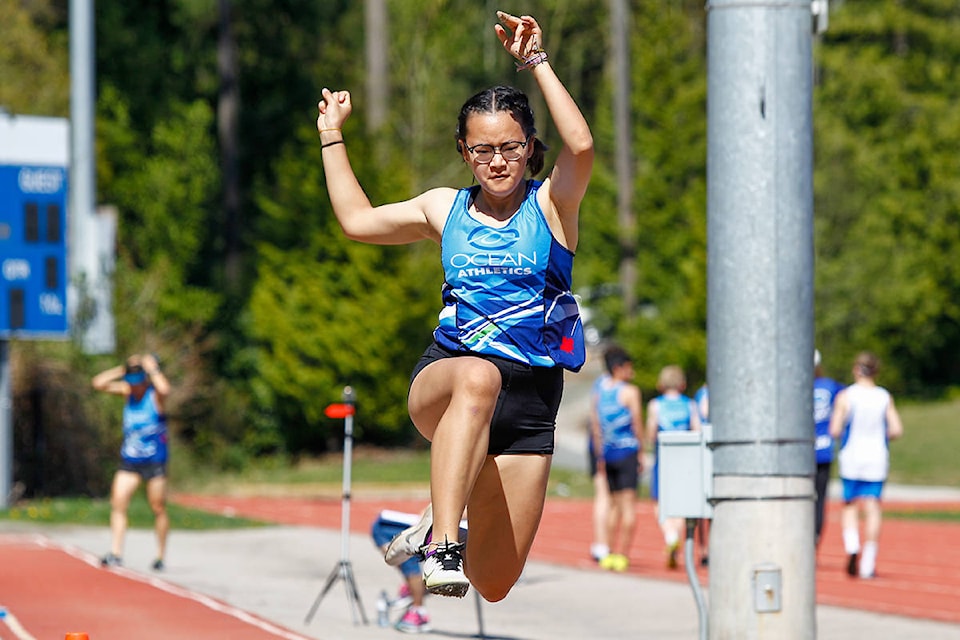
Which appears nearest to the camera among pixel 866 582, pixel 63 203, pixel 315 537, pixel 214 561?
pixel 866 582

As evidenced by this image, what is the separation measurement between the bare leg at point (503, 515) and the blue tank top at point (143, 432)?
10407 millimetres

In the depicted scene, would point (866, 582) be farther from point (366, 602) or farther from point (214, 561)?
point (214, 561)

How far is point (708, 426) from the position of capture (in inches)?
326

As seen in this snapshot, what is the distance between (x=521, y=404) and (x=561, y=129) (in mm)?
928

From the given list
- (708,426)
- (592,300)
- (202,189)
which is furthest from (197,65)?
(708,426)

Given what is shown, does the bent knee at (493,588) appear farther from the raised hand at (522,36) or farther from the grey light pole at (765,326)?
the grey light pole at (765,326)

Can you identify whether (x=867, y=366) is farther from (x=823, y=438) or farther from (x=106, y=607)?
(x=106, y=607)

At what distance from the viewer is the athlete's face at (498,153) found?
5539 mm

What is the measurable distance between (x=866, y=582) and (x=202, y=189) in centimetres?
2510

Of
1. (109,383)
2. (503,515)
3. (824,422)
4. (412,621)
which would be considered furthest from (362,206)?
(109,383)

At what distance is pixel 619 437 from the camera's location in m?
15.8

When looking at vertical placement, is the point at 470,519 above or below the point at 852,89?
below

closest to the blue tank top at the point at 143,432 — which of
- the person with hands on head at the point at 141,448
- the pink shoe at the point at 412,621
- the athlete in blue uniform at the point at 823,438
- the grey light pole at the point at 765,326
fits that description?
the person with hands on head at the point at 141,448

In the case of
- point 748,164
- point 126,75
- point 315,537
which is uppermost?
point 126,75
